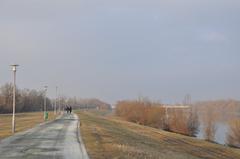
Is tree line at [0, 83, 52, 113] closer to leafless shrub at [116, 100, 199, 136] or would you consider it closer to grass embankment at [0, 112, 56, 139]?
leafless shrub at [116, 100, 199, 136]

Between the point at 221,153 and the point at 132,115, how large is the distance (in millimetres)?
62629

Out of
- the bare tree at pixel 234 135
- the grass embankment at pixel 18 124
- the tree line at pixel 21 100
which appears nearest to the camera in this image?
the grass embankment at pixel 18 124

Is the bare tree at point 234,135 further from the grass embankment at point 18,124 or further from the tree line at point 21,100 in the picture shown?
the tree line at point 21,100

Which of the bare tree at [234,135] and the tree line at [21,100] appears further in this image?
the tree line at [21,100]

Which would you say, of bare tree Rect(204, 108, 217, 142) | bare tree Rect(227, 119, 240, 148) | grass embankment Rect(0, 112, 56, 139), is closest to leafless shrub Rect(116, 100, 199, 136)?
bare tree Rect(204, 108, 217, 142)

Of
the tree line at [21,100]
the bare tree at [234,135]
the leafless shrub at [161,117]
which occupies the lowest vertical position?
the bare tree at [234,135]

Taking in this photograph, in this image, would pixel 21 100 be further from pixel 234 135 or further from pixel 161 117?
pixel 234 135

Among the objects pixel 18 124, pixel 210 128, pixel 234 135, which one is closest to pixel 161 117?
pixel 210 128

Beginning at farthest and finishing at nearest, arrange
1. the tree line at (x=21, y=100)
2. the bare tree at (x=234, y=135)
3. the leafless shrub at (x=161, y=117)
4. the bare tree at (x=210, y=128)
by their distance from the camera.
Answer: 1. the tree line at (x=21, y=100)
2. the leafless shrub at (x=161, y=117)
3. the bare tree at (x=210, y=128)
4. the bare tree at (x=234, y=135)

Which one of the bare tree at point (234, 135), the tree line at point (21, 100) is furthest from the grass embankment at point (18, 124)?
the tree line at point (21, 100)

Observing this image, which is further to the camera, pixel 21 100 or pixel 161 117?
pixel 21 100

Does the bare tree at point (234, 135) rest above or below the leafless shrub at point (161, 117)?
below

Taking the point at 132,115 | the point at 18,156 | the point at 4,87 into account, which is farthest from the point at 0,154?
the point at 4,87

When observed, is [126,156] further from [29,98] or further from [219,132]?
[29,98]
